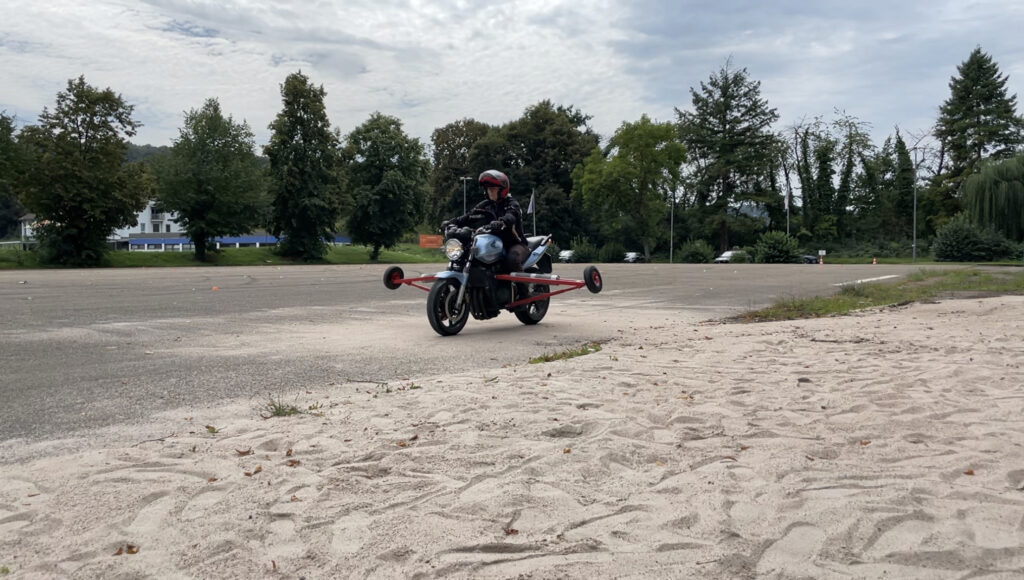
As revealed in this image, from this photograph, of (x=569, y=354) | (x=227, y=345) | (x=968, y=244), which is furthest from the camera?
(x=968, y=244)

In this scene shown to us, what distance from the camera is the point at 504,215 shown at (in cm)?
919

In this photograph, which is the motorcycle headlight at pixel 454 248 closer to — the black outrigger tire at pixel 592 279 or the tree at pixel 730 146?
the black outrigger tire at pixel 592 279

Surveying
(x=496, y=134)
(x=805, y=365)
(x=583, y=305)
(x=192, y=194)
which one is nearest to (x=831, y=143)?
(x=496, y=134)

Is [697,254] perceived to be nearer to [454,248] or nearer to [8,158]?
[8,158]

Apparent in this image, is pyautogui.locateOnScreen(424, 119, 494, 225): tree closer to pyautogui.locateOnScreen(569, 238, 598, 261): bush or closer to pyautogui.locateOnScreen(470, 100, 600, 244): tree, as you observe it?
pyautogui.locateOnScreen(470, 100, 600, 244): tree

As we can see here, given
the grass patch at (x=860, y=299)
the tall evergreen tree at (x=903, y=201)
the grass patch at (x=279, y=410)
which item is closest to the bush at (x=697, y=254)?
the tall evergreen tree at (x=903, y=201)

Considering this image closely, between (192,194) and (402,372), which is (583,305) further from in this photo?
(192,194)

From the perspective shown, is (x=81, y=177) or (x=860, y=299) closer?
(x=860, y=299)

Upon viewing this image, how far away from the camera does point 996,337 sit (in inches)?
300

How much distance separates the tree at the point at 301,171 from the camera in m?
60.7

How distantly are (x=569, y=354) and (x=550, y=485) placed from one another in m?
3.94

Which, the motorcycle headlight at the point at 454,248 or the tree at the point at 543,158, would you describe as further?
the tree at the point at 543,158

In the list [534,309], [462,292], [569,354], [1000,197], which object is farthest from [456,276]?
[1000,197]

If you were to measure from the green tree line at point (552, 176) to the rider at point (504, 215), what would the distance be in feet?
137
